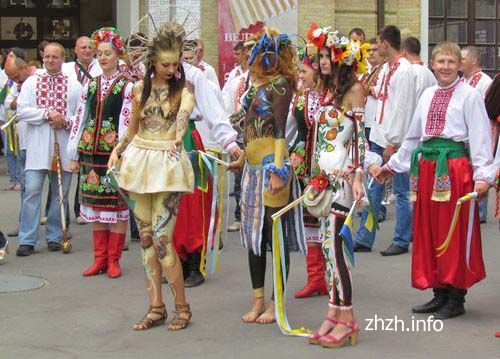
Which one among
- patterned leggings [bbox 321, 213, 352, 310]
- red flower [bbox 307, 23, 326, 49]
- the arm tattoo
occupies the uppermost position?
red flower [bbox 307, 23, 326, 49]

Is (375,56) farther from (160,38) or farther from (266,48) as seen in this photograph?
(160,38)

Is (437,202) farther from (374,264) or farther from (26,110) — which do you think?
(26,110)

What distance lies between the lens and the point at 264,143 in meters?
6.51

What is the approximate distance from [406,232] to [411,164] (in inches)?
92.4

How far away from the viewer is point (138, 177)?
6406 mm

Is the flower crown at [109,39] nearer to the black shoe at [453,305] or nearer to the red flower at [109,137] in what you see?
the red flower at [109,137]

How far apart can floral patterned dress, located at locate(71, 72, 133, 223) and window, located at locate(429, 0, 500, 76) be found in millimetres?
12856

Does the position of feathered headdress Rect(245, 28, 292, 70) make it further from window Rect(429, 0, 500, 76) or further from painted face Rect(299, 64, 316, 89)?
window Rect(429, 0, 500, 76)

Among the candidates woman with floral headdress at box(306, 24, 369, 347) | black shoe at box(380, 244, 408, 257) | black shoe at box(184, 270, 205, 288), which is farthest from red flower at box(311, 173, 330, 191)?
black shoe at box(380, 244, 408, 257)

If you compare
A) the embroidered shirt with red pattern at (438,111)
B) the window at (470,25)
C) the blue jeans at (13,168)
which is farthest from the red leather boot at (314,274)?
the window at (470,25)

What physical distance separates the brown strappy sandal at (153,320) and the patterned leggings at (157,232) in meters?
0.09

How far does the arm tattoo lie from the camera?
6.41 meters

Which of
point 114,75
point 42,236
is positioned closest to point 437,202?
point 114,75

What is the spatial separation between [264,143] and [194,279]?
1914 mm
